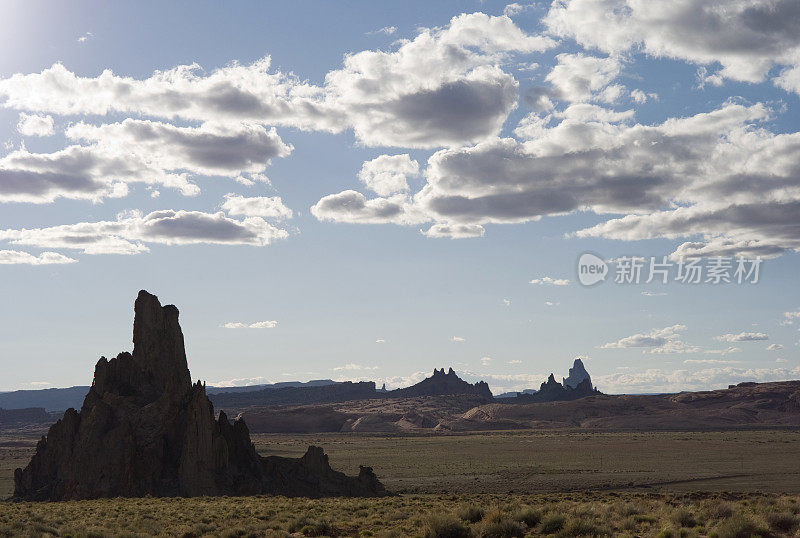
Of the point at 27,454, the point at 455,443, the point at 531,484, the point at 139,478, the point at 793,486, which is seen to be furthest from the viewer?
the point at 455,443

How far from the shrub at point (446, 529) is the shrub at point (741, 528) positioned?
847 cm

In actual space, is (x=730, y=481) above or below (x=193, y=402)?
below

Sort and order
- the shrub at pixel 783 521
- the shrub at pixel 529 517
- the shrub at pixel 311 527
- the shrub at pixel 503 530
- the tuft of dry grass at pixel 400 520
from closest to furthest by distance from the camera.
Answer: the shrub at pixel 783 521
the tuft of dry grass at pixel 400 520
the shrub at pixel 503 530
the shrub at pixel 529 517
the shrub at pixel 311 527

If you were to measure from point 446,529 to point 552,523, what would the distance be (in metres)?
3.88

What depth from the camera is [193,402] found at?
2195 inches

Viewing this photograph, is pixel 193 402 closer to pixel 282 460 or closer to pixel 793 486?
pixel 282 460

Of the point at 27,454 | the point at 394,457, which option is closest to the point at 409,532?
the point at 394,457

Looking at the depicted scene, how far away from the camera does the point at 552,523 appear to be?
25.4 m

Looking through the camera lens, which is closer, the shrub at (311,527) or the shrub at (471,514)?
the shrub at (471,514)

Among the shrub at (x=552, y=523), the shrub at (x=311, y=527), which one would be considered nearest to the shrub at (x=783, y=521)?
the shrub at (x=552, y=523)

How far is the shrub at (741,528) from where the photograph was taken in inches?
883

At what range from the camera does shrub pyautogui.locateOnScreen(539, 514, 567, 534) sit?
2506 cm

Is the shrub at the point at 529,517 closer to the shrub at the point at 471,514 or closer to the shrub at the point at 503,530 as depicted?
the shrub at the point at 503,530

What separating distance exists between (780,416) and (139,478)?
7414 inches
